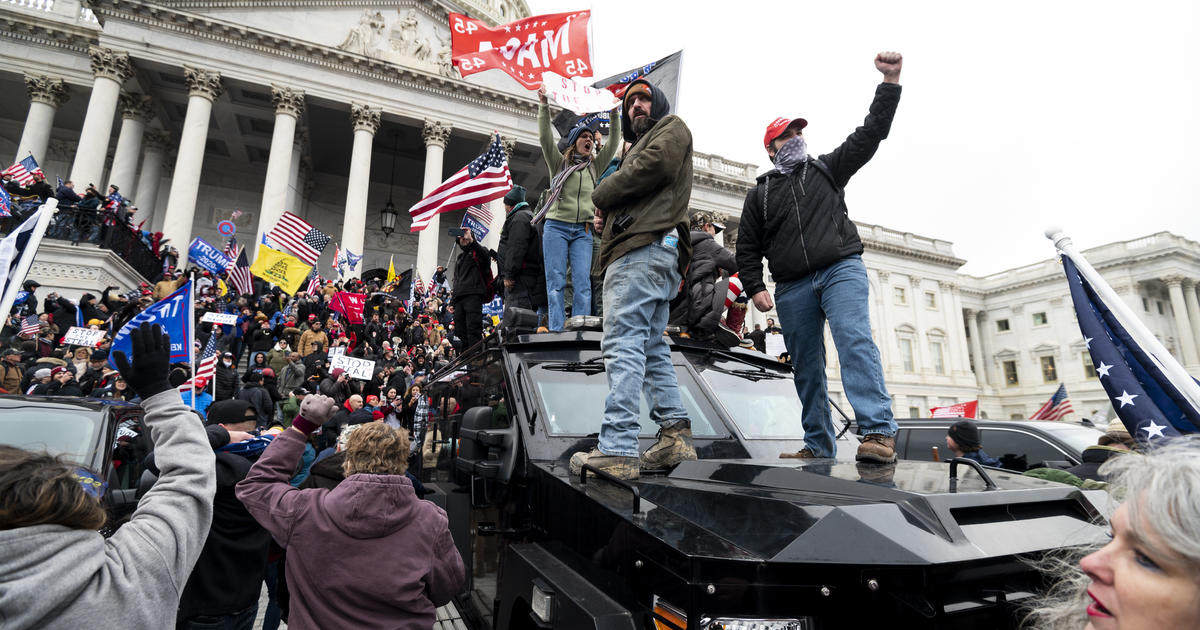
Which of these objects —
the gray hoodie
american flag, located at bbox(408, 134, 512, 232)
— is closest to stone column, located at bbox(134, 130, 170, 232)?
american flag, located at bbox(408, 134, 512, 232)

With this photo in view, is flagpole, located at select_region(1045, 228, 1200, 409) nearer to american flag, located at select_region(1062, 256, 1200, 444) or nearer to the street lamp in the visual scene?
american flag, located at select_region(1062, 256, 1200, 444)

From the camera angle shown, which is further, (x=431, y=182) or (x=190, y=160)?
(x=431, y=182)

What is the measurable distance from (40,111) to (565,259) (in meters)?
30.0

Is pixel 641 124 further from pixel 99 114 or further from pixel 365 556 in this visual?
pixel 99 114

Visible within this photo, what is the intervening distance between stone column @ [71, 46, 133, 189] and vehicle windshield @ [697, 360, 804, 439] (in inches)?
991

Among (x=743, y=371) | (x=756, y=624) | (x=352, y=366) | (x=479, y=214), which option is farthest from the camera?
(x=479, y=214)

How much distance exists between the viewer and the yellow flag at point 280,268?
52.0ft

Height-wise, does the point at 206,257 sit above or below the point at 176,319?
above

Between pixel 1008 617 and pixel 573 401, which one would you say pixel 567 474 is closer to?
pixel 573 401

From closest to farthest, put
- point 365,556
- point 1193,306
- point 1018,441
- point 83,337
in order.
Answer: point 365,556 → point 1018,441 → point 83,337 → point 1193,306

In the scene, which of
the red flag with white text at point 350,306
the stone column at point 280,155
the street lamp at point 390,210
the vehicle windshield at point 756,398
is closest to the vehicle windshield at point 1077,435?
the vehicle windshield at point 756,398

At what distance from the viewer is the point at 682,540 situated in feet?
5.87

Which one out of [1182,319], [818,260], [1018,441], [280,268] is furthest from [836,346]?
[1182,319]

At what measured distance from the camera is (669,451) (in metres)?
2.83
